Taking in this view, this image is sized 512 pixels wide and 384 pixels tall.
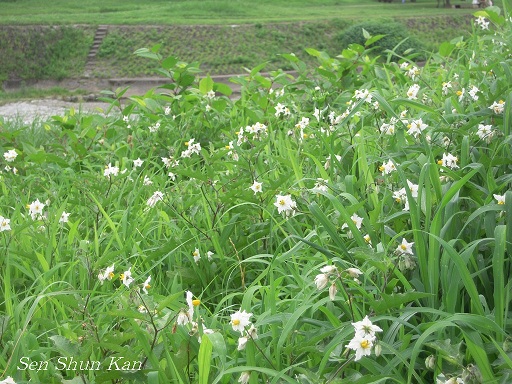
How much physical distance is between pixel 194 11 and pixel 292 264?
77.9ft

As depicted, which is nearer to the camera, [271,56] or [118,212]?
[118,212]

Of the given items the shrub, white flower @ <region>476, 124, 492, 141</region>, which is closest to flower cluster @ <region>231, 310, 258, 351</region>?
white flower @ <region>476, 124, 492, 141</region>

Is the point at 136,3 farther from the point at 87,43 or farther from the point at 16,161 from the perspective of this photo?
the point at 16,161

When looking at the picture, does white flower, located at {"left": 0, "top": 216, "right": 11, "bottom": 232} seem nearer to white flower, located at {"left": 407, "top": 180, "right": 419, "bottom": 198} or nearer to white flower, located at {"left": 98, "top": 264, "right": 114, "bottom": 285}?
white flower, located at {"left": 98, "top": 264, "right": 114, "bottom": 285}

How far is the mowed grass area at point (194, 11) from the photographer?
22.6 m

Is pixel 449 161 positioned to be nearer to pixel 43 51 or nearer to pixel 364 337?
pixel 364 337

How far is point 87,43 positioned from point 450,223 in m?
19.8

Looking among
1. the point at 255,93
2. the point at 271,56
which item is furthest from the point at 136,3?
the point at 255,93

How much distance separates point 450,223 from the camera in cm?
170

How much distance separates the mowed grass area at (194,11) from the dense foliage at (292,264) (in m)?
19.8

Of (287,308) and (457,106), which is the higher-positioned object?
(457,106)

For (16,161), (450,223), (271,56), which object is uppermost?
(450,223)

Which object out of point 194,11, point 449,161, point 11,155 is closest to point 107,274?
point 449,161

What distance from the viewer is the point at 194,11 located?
2477cm
